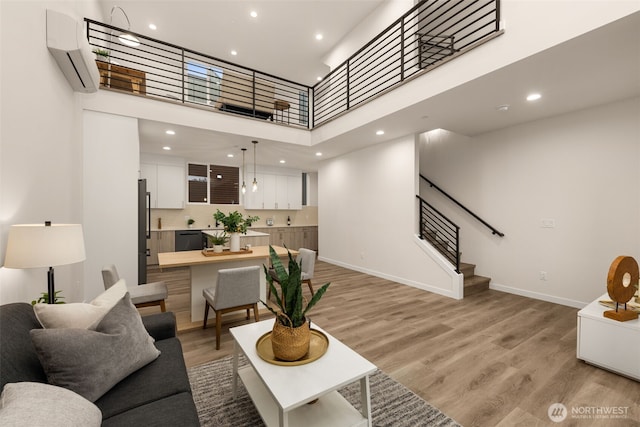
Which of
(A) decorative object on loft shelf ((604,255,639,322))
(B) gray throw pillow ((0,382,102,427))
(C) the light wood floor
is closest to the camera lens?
(B) gray throw pillow ((0,382,102,427))

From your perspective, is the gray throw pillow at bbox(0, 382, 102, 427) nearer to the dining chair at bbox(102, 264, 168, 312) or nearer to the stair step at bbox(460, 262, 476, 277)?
the dining chair at bbox(102, 264, 168, 312)

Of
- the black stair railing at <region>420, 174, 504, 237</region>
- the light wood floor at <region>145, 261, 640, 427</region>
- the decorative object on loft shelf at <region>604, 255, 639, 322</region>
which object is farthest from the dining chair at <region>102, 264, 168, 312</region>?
the black stair railing at <region>420, 174, 504, 237</region>

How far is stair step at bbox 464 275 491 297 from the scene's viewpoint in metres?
4.39

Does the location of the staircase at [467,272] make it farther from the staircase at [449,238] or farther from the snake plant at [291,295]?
the snake plant at [291,295]

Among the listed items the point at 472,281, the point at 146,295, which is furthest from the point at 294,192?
the point at 146,295

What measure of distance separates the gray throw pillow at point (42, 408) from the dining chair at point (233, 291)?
1.60 metres

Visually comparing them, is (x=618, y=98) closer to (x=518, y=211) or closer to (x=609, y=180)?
(x=609, y=180)

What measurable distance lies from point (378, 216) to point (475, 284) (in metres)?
2.13

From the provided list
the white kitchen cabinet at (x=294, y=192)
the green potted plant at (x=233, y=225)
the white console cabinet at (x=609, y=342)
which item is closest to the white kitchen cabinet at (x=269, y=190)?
the white kitchen cabinet at (x=294, y=192)

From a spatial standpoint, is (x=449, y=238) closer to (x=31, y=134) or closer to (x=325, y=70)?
(x=325, y=70)

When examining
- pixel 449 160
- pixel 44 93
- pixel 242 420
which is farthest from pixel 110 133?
pixel 449 160

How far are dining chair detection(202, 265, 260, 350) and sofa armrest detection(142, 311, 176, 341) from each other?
0.64 m

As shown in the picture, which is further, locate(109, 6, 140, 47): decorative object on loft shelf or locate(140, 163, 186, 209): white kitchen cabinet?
locate(140, 163, 186, 209): white kitchen cabinet

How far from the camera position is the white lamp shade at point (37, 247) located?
5.28 feet
